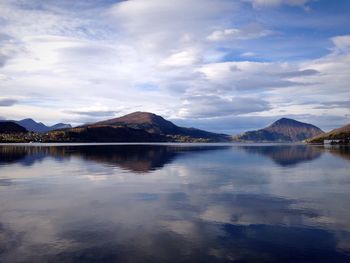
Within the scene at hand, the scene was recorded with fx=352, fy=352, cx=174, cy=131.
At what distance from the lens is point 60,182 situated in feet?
166

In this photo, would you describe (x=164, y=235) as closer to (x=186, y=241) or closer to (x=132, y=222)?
(x=186, y=241)

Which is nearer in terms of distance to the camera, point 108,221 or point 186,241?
point 186,241

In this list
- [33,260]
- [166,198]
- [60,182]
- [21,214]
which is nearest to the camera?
[33,260]

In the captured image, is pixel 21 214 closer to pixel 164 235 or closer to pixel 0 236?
pixel 0 236

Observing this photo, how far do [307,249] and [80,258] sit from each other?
13316 mm

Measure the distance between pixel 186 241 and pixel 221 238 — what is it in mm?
2394

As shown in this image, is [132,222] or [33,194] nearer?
[132,222]

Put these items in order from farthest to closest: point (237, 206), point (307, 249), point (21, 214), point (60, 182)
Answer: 1. point (60, 182)
2. point (237, 206)
3. point (21, 214)
4. point (307, 249)

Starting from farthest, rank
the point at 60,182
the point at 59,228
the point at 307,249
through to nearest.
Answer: the point at 60,182 < the point at 59,228 < the point at 307,249

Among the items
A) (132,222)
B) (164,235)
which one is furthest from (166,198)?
(164,235)

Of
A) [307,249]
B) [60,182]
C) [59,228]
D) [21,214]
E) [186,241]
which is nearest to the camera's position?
[307,249]

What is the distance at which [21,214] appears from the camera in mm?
29797

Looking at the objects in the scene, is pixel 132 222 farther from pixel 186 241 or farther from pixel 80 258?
pixel 80 258

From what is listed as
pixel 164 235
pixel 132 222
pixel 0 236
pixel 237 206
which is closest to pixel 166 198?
pixel 237 206
